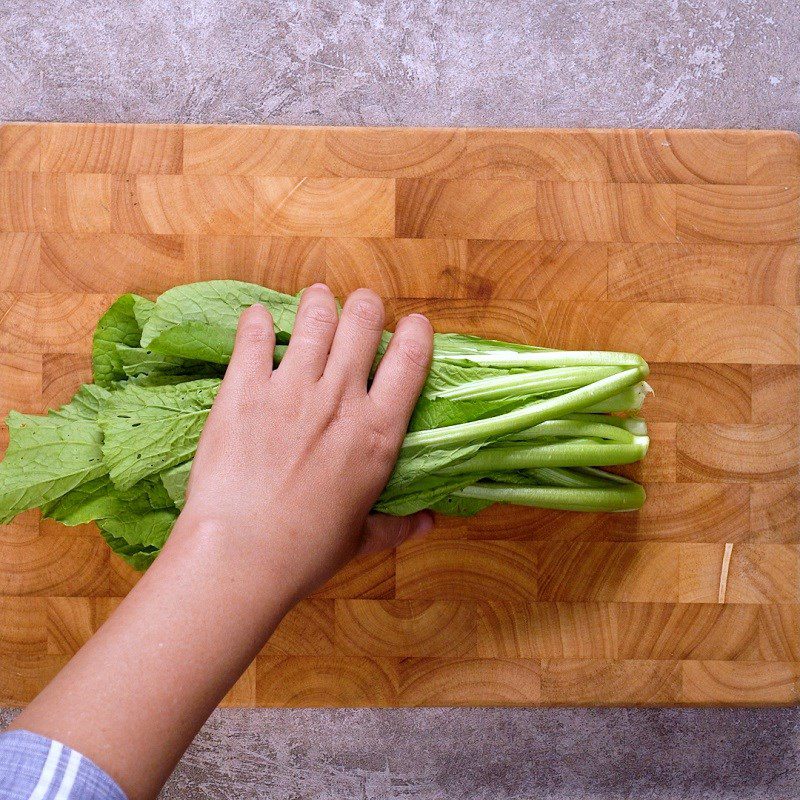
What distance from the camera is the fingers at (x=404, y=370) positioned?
1.11m

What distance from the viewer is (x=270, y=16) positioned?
1337 mm

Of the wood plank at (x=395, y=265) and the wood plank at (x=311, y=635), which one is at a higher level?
the wood plank at (x=395, y=265)

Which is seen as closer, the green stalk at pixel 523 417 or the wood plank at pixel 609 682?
the green stalk at pixel 523 417

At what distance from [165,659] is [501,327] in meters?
0.78

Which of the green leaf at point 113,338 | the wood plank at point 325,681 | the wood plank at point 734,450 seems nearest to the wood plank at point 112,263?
the green leaf at point 113,338

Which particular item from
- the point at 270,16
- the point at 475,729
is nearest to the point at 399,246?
the point at 270,16

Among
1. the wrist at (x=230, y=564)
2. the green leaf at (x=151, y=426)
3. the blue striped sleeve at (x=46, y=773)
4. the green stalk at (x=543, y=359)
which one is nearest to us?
the blue striped sleeve at (x=46, y=773)

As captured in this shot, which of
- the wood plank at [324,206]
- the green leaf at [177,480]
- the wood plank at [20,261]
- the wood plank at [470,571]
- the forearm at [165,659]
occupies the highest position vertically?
the wood plank at [324,206]

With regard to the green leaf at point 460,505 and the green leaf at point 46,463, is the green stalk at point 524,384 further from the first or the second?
the green leaf at point 46,463

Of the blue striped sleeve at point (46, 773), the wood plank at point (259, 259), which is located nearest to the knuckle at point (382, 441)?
the wood plank at point (259, 259)

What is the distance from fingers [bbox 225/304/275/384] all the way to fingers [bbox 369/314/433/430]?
0.58 ft

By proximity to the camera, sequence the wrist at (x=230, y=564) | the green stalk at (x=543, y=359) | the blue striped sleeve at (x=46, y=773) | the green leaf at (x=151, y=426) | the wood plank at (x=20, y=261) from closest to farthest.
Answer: the blue striped sleeve at (x=46, y=773), the wrist at (x=230, y=564), the green leaf at (x=151, y=426), the green stalk at (x=543, y=359), the wood plank at (x=20, y=261)

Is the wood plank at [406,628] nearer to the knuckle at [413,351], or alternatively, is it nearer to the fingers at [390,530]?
the fingers at [390,530]

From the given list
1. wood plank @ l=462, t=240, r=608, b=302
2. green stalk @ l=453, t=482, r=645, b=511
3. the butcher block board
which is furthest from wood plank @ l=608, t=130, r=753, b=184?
green stalk @ l=453, t=482, r=645, b=511
